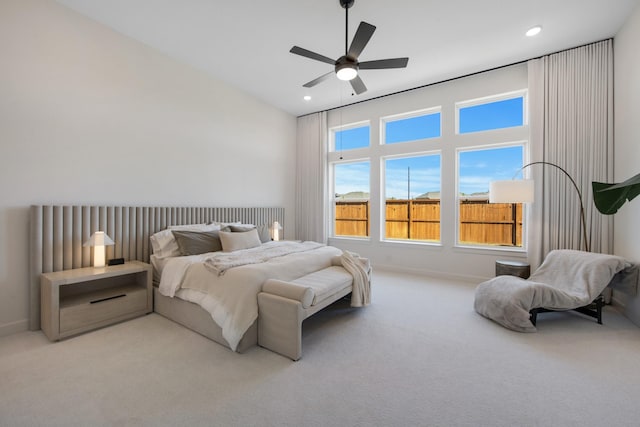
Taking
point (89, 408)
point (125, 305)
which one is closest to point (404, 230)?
point (125, 305)

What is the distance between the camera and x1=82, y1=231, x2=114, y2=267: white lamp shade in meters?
2.85

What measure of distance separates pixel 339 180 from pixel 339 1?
364 cm

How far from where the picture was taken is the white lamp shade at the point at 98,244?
285 centimetres

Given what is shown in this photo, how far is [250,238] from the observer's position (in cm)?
377

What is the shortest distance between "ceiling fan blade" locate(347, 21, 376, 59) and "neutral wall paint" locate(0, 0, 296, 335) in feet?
9.02

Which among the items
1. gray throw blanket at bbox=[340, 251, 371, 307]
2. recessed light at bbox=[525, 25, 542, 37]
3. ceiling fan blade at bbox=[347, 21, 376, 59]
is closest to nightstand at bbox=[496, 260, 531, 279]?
gray throw blanket at bbox=[340, 251, 371, 307]

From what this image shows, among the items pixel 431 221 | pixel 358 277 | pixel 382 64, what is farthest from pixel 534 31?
pixel 358 277

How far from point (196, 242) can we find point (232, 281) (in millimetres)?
1234

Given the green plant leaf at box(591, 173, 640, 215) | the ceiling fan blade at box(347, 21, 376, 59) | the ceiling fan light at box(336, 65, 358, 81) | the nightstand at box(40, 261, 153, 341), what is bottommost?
the nightstand at box(40, 261, 153, 341)

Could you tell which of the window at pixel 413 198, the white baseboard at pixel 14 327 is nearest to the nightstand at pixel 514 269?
the window at pixel 413 198

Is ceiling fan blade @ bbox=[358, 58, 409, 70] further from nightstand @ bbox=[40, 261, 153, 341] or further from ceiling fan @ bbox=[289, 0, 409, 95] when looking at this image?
nightstand @ bbox=[40, 261, 153, 341]

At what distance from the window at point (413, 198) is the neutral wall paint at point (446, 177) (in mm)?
247

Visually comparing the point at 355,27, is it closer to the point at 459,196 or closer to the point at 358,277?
the point at 358,277

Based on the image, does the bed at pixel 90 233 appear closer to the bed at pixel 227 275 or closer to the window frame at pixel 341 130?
the bed at pixel 227 275
